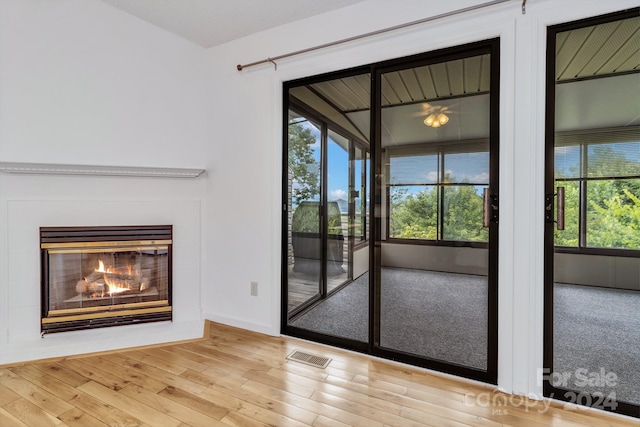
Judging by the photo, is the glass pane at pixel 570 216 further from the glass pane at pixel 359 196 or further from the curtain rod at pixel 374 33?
the glass pane at pixel 359 196

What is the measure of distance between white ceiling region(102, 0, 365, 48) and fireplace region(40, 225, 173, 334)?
1782 millimetres

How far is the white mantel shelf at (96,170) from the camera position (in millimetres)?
2139

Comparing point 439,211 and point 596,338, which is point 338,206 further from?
point 596,338

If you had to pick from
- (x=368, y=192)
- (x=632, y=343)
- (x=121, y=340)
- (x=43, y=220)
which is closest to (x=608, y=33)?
(x=368, y=192)

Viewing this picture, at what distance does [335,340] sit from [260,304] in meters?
0.75

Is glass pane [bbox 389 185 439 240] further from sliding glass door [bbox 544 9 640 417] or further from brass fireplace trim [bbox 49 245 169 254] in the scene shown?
brass fireplace trim [bbox 49 245 169 254]

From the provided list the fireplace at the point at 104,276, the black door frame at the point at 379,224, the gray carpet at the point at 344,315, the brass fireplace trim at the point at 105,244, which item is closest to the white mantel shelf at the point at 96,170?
the fireplace at the point at 104,276

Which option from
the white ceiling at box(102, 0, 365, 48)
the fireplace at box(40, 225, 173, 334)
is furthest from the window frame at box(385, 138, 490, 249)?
the fireplace at box(40, 225, 173, 334)

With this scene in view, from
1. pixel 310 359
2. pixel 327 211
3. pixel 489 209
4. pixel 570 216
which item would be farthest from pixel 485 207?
pixel 310 359

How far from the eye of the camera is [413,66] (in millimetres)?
2043

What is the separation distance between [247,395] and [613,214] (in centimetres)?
237

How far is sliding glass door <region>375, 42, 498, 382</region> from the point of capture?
1.87 m

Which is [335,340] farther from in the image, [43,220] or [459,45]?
[43,220]

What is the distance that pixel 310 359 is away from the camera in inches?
83.8
